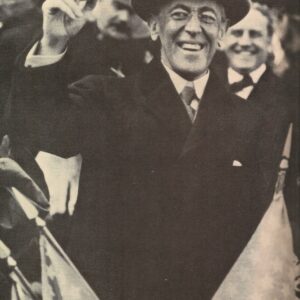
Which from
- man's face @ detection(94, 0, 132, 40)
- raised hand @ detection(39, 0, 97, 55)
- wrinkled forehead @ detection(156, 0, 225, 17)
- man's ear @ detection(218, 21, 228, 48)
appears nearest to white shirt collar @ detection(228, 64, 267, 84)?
man's ear @ detection(218, 21, 228, 48)

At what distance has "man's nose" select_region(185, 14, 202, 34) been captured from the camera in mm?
1395

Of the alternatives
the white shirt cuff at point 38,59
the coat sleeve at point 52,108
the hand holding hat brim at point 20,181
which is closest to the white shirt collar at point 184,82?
the coat sleeve at point 52,108

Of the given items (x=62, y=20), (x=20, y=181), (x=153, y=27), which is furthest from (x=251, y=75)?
(x=20, y=181)

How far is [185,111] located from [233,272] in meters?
0.54

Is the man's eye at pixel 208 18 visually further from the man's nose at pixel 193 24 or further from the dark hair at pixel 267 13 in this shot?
the dark hair at pixel 267 13

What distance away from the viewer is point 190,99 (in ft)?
4.65

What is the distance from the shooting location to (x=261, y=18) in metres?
1.44

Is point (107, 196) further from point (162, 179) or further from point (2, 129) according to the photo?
point (2, 129)

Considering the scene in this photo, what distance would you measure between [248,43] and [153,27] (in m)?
0.32

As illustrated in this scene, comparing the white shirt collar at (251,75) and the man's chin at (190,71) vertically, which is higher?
the man's chin at (190,71)

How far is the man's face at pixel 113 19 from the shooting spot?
1391 mm

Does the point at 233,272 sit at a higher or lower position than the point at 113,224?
lower

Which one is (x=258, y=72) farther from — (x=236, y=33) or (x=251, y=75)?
(x=236, y=33)

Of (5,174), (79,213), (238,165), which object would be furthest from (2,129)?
(238,165)
